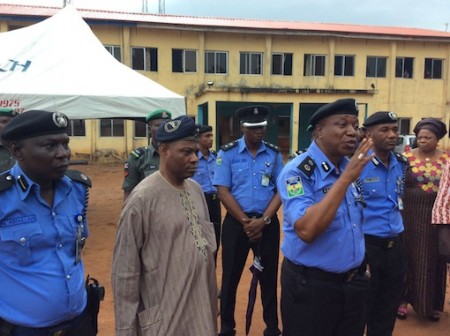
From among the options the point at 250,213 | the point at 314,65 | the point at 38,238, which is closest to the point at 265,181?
the point at 250,213

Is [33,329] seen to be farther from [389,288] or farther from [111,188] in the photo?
[111,188]

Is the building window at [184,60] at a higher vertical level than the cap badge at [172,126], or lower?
higher

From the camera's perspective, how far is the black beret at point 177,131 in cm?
198

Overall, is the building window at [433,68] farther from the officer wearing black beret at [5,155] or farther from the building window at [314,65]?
the officer wearing black beret at [5,155]

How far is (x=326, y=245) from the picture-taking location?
204cm

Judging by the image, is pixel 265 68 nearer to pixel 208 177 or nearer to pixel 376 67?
pixel 376 67

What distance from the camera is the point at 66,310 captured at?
1.82 metres

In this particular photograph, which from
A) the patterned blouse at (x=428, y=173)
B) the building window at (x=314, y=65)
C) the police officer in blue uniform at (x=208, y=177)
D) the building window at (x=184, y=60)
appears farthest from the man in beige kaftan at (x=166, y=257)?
the building window at (x=314, y=65)

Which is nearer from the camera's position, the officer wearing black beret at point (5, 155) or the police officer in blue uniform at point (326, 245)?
the police officer in blue uniform at point (326, 245)

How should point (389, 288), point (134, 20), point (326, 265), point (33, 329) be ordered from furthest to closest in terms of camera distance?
point (134, 20)
point (389, 288)
point (326, 265)
point (33, 329)

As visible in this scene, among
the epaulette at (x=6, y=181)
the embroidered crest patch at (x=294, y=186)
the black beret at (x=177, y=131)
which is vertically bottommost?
the embroidered crest patch at (x=294, y=186)

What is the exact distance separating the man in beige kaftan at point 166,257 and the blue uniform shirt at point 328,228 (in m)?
0.49

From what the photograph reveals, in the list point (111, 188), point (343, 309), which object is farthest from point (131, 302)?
point (111, 188)

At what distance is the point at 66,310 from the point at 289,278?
117cm
